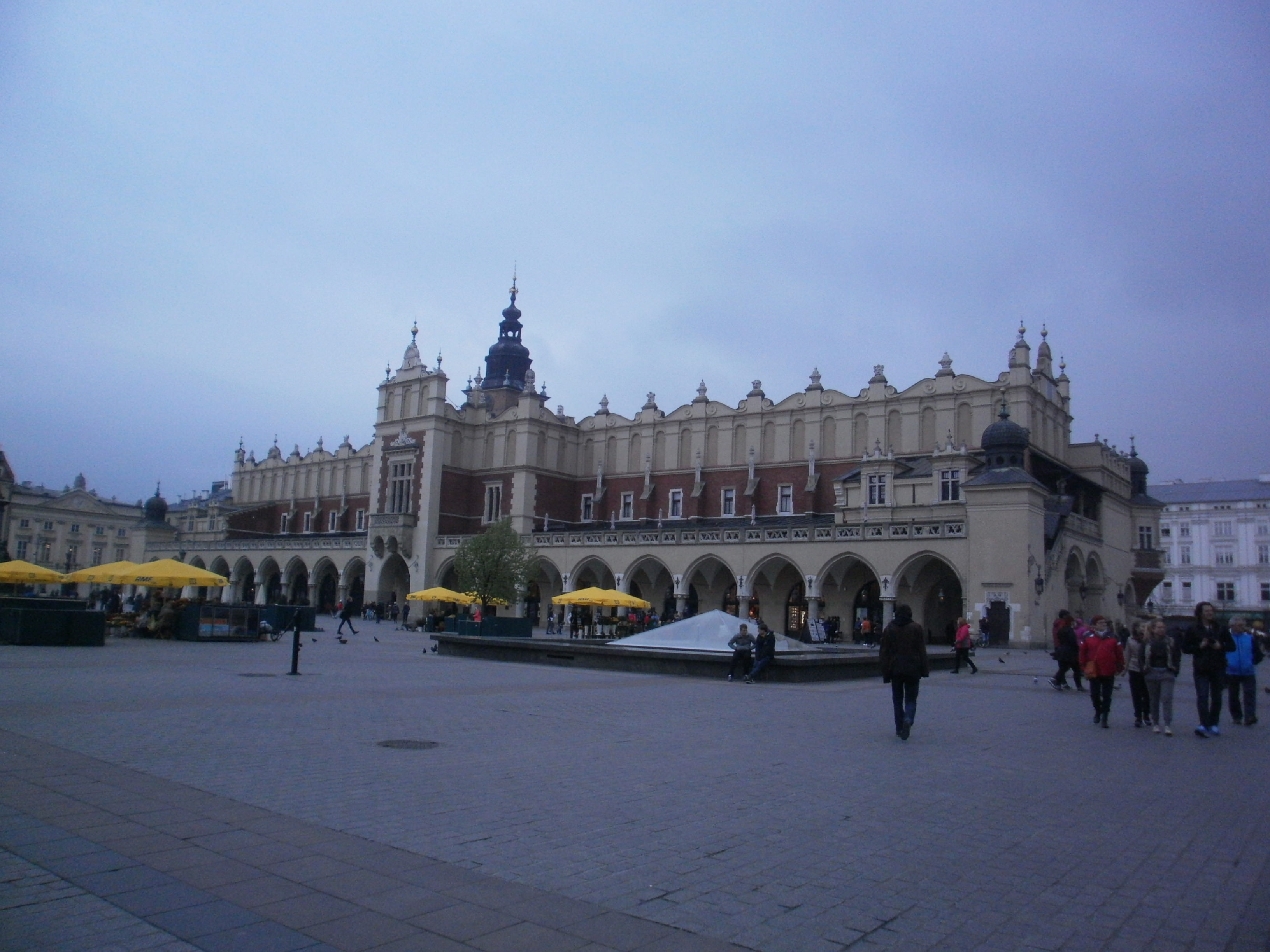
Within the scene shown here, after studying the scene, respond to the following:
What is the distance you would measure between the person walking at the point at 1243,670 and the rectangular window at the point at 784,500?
118 feet

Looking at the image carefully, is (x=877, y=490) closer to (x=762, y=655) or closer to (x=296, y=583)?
(x=762, y=655)

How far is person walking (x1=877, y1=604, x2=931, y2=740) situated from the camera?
10.7 metres

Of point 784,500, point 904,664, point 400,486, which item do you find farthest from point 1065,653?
point 400,486

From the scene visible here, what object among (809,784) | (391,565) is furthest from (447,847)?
(391,565)

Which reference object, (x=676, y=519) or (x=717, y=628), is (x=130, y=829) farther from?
(x=676, y=519)

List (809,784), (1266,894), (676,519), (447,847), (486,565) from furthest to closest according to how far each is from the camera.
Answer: (676,519)
(486,565)
(809,784)
(447,847)
(1266,894)

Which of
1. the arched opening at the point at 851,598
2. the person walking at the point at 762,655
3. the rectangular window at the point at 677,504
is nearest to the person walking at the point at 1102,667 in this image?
the person walking at the point at 762,655

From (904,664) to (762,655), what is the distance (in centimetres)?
785

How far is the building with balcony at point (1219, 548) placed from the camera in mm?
71500

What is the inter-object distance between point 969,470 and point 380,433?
121 feet

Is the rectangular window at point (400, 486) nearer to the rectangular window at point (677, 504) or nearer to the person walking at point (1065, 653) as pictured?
the rectangular window at point (677, 504)

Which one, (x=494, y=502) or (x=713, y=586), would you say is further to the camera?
(x=494, y=502)

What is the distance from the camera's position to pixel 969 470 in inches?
1601

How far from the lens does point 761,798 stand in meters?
7.39
